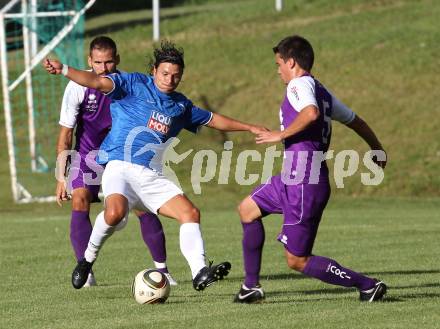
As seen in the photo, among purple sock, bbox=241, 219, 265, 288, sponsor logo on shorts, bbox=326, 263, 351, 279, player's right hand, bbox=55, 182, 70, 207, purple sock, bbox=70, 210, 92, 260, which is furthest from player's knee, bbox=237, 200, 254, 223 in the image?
purple sock, bbox=70, 210, 92, 260

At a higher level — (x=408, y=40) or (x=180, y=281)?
(x=408, y=40)

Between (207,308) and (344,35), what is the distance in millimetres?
27708

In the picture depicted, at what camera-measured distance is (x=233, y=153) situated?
29156 millimetres

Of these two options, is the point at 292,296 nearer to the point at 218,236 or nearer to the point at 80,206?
the point at 80,206

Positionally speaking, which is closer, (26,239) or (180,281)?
(180,281)

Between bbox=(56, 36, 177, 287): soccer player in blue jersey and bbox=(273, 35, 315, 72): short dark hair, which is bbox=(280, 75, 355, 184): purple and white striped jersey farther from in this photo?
bbox=(56, 36, 177, 287): soccer player in blue jersey

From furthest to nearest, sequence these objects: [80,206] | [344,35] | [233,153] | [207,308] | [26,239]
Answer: [344,35] → [233,153] → [26,239] → [80,206] → [207,308]

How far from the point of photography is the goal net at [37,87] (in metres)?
23.2

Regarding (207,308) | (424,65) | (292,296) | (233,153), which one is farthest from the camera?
(424,65)

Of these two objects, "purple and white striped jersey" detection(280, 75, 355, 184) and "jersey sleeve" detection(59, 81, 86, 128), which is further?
"jersey sleeve" detection(59, 81, 86, 128)

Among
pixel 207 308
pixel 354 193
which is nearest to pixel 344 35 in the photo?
pixel 354 193

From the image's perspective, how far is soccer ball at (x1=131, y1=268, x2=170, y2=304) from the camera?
969cm

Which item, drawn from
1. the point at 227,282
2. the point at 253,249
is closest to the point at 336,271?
the point at 253,249

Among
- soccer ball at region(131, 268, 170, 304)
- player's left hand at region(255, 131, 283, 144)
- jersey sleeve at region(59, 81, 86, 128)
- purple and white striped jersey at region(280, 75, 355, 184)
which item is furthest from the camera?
jersey sleeve at region(59, 81, 86, 128)
